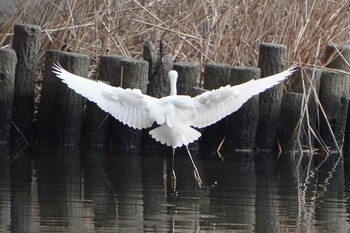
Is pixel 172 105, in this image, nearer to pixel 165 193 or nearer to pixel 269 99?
pixel 165 193

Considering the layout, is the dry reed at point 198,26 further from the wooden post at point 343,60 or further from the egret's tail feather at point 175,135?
the egret's tail feather at point 175,135

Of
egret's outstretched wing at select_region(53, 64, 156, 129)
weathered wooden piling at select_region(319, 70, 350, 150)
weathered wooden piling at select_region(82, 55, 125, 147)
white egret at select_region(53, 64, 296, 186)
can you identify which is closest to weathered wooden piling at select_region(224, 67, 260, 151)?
weathered wooden piling at select_region(319, 70, 350, 150)

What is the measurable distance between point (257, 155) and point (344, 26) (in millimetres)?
2074

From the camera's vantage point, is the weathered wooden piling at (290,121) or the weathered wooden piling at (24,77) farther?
the weathered wooden piling at (290,121)

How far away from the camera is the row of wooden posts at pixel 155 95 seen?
1359cm

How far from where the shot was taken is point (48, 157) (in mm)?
12750

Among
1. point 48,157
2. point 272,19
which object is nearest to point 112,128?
point 48,157

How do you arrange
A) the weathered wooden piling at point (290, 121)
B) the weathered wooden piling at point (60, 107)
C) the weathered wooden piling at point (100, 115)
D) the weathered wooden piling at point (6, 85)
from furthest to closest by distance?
the weathered wooden piling at point (290, 121), the weathered wooden piling at point (100, 115), the weathered wooden piling at point (60, 107), the weathered wooden piling at point (6, 85)

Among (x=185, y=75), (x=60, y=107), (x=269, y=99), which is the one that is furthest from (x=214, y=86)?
(x=60, y=107)

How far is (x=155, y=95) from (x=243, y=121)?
1.03 metres

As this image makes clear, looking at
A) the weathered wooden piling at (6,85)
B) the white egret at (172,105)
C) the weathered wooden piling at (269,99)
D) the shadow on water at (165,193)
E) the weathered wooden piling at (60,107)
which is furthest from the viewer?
the weathered wooden piling at (269,99)

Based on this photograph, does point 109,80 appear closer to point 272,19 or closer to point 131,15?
point 131,15

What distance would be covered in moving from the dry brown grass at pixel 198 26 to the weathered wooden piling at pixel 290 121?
1.80 ft

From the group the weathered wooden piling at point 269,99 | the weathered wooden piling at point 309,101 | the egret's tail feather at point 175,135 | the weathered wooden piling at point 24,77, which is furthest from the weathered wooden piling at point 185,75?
the egret's tail feather at point 175,135
